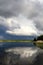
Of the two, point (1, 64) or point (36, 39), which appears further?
point (36, 39)

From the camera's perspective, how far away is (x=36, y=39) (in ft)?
567

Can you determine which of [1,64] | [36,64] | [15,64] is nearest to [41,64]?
[36,64]

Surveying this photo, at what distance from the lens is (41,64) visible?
30797mm

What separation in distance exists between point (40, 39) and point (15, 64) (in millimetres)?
141293

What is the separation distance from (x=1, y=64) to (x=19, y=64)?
11.2 feet

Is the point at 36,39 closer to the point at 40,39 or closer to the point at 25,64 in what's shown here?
the point at 40,39

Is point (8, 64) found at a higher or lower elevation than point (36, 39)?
lower

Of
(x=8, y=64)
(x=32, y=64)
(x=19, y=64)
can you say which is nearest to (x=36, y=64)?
(x=32, y=64)

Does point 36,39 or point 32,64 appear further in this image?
point 36,39

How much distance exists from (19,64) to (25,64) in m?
1.17

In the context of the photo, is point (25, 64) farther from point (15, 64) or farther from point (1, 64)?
→ point (1, 64)

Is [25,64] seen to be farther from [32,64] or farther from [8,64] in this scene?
[8,64]

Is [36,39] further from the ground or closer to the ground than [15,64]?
further from the ground

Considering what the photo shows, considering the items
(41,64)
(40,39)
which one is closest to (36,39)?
(40,39)
